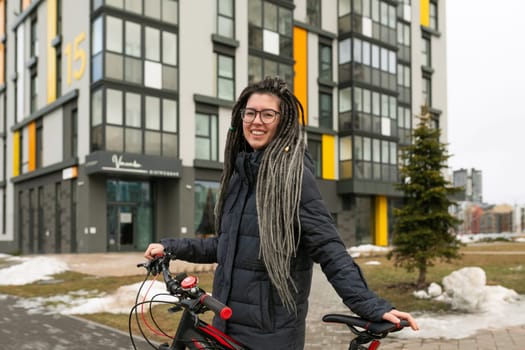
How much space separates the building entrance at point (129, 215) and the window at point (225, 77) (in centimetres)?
594

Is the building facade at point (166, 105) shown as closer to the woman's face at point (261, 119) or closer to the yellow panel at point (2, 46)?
the yellow panel at point (2, 46)

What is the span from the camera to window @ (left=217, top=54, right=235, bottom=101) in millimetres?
27078

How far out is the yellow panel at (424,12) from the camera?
41009 millimetres

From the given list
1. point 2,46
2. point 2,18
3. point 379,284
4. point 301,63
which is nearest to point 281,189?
point 379,284

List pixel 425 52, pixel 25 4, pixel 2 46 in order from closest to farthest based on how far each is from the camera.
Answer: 1. pixel 25 4
2. pixel 2 46
3. pixel 425 52

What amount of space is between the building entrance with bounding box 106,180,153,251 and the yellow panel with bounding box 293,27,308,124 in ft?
35.6

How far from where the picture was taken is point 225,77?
27.3 m

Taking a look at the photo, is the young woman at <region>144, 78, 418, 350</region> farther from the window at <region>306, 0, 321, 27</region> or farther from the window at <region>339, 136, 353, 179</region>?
the window at <region>306, 0, 321, 27</region>

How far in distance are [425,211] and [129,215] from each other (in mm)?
17223

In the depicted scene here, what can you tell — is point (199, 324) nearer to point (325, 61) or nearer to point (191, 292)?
point (191, 292)

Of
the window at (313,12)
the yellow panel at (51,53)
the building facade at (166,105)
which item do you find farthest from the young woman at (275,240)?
the window at (313,12)

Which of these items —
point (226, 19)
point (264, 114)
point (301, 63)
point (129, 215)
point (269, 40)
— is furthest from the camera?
point (301, 63)

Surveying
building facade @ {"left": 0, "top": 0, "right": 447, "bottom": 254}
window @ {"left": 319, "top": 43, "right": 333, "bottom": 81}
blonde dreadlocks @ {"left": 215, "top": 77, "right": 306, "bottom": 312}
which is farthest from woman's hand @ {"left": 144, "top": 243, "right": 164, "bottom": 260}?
window @ {"left": 319, "top": 43, "right": 333, "bottom": 81}

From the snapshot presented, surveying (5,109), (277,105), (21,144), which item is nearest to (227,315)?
(277,105)
